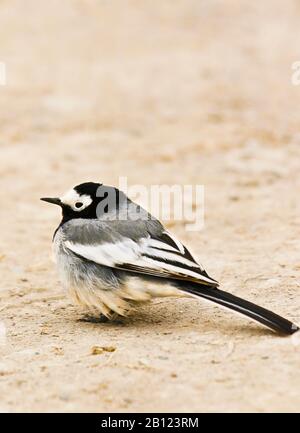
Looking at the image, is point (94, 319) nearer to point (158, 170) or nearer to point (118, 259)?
point (118, 259)

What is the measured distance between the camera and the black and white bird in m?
4.83

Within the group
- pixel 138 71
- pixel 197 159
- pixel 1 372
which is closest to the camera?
pixel 1 372

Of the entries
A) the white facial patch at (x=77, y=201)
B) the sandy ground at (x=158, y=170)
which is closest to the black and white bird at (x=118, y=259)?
the white facial patch at (x=77, y=201)

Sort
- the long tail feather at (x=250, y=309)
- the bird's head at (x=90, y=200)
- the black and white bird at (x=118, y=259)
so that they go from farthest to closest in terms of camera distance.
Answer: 1. the bird's head at (x=90, y=200)
2. the black and white bird at (x=118, y=259)
3. the long tail feather at (x=250, y=309)

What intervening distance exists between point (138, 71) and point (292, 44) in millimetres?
2779

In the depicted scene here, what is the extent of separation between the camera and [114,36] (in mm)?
14031

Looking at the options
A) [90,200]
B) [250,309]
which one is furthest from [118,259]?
[250,309]

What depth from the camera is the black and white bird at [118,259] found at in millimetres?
4832

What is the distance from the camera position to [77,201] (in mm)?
5273

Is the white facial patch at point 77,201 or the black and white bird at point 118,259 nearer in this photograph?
the black and white bird at point 118,259

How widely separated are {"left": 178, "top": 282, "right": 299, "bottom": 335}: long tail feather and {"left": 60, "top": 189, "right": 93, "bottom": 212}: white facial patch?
92cm

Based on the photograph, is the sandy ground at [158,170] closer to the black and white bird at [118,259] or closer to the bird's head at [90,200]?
the black and white bird at [118,259]

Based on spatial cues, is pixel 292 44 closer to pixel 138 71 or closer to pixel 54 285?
pixel 138 71
